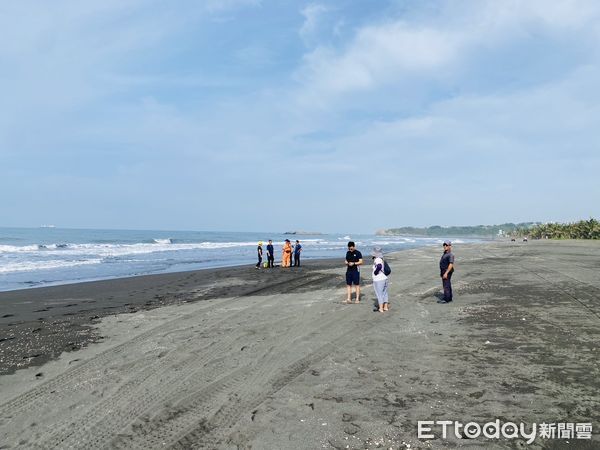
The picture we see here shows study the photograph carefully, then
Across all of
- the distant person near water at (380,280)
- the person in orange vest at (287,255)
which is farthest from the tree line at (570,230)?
the distant person near water at (380,280)

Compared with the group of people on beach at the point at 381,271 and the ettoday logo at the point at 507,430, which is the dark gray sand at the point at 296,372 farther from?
the group of people on beach at the point at 381,271

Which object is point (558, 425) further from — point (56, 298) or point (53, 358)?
point (56, 298)

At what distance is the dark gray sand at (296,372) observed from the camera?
16.3 feet

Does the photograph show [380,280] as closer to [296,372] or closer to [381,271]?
[381,271]

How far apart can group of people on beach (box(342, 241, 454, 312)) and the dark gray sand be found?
502 millimetres

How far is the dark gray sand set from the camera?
4961mm

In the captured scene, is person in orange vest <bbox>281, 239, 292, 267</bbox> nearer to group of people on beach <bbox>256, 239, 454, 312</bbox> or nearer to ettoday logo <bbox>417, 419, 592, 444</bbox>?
group of people on beach <bbox>256, 239, 454, 312</bbox>

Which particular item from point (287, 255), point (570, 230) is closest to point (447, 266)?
point (287, 255)

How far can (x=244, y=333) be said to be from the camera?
9.62 metres

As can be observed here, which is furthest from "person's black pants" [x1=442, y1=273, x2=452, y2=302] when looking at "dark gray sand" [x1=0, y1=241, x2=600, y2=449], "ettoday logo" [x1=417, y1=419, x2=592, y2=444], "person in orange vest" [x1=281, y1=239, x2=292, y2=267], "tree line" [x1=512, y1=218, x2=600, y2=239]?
"tree line" [x1=512, y1=218, x2=600, y2=239]

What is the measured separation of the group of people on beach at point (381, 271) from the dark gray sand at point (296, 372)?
0.50m

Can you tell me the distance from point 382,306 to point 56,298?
11484 mm

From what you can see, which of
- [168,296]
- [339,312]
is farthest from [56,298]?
[339,312]

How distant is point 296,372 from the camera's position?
686 cm
